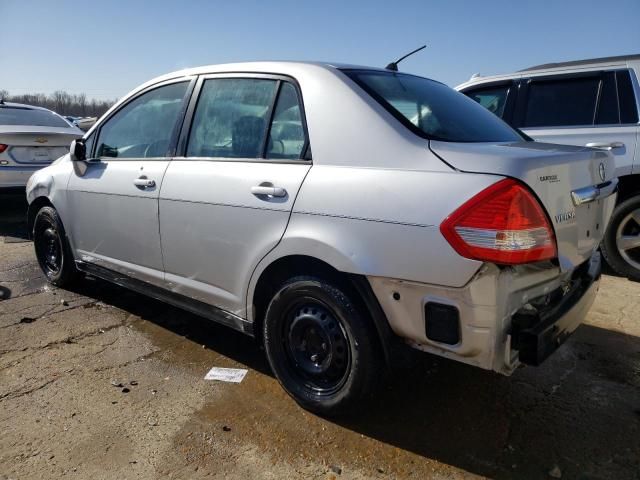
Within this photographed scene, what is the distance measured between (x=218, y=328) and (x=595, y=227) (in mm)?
2631

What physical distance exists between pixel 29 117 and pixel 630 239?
8201 millimetres

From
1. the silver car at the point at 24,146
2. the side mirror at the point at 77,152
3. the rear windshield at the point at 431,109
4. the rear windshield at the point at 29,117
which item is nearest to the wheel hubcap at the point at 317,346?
the rear windshield at the point at 431,109

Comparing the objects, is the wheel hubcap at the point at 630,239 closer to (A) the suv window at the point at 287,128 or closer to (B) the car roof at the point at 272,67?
(B) the car roof at the point at 272,67

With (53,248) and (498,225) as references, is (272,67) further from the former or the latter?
(53,248)

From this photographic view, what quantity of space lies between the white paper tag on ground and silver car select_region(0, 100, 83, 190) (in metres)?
5.17

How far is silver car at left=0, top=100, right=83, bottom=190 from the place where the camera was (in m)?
6.80

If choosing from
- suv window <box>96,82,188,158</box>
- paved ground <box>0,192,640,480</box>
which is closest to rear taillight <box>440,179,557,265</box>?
paved ground <box>0,192,640,480</box>

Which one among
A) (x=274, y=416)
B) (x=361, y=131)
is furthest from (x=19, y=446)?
(x=361, y=131)

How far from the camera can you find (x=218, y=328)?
3.92m

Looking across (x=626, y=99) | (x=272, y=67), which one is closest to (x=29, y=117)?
(x=272, y=67)

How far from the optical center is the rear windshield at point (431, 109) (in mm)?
2522

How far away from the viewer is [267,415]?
9.03ft

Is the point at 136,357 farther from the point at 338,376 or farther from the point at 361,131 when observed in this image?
the point at 361,131

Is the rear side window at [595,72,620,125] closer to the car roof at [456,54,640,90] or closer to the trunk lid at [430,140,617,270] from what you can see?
the car roof at [456,54,640,90]
